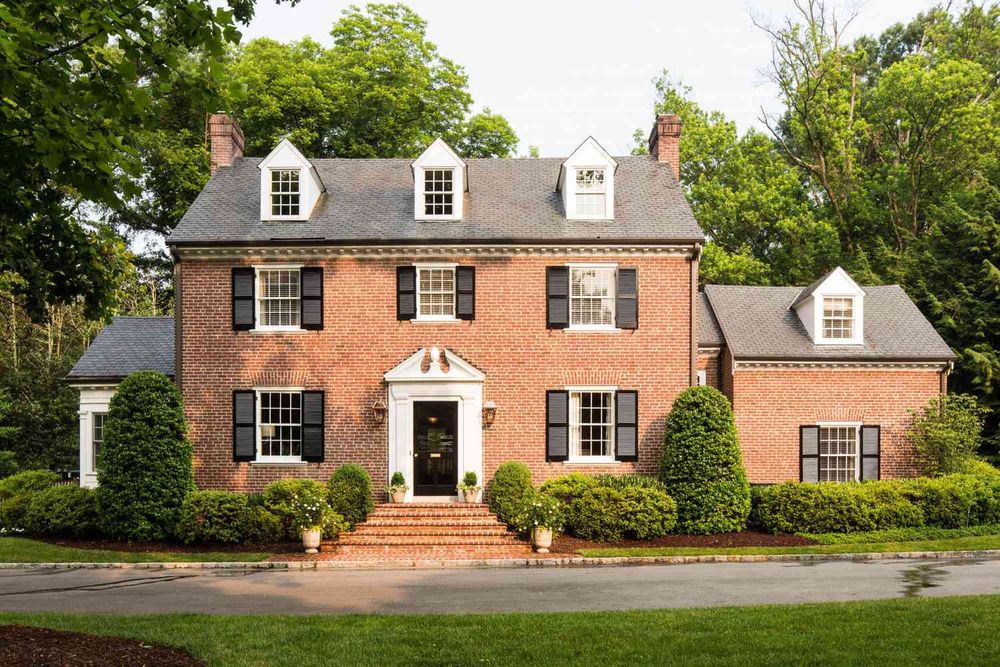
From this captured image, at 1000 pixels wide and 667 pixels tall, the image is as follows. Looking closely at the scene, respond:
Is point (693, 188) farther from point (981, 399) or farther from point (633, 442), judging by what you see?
point (633, 442)

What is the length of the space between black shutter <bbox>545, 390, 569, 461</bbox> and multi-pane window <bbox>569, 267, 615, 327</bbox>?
1.99 m

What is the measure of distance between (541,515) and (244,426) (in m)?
8.23

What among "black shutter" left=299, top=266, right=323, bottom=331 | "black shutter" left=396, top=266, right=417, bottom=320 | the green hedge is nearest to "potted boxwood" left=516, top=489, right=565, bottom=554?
the green hedge

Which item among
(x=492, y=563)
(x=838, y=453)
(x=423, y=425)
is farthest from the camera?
(x=838, y=453)

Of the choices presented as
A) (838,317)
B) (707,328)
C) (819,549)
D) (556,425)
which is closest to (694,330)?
(707,328)

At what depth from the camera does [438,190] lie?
76.1 ft

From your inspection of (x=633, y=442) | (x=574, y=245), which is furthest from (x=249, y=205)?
(x=633, y=442)

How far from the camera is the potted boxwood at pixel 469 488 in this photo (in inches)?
834

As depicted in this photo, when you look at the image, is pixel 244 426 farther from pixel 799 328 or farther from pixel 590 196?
pixel 799 328

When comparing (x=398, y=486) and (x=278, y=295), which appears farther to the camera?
(x=278, y=295)

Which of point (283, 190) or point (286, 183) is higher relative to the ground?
point (286, 183)

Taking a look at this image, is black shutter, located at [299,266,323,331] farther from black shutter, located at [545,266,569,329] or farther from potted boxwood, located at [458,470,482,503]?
black shutter, located at [545,266,569,329]

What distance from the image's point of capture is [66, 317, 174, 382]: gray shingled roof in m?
24.0

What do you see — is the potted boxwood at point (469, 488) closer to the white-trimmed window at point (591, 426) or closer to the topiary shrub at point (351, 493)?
the topiary shrub at point (351, 493)
